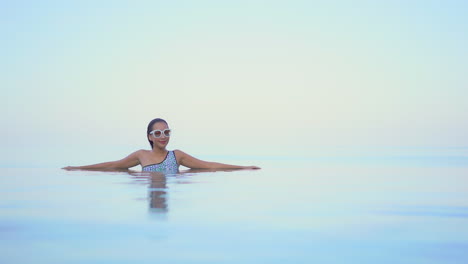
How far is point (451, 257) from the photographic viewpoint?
147 inches

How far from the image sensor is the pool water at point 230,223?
375cm

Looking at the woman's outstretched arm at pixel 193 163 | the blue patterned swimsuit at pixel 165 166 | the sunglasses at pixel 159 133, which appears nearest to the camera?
the sunglasses at pixel 159 133

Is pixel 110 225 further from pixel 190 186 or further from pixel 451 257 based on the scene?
pixel 190 186

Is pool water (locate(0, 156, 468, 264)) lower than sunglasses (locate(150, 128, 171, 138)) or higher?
lower

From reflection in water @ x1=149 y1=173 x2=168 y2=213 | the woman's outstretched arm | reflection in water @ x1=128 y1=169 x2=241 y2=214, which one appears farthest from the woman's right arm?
reflection in water @ x1=149 y1=173 x2=168 y2=213

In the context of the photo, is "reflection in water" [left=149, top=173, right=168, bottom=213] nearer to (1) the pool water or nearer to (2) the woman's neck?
(1) the pool water

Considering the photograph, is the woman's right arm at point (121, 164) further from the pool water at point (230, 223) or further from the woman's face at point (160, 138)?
the pool water at point (230, 223)

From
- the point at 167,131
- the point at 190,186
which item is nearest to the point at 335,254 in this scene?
the point at 190,186

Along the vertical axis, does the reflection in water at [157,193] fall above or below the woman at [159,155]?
below

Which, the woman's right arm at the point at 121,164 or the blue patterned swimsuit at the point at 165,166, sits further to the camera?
the woman's right arm at the point at 121,164

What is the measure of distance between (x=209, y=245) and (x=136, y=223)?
3.41 feet

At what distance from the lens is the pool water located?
3752 mm

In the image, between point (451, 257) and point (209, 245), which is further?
point (209, 245)

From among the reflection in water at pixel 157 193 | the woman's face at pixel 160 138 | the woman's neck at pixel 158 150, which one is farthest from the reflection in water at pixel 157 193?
the woman's neck at pixel 158 150
